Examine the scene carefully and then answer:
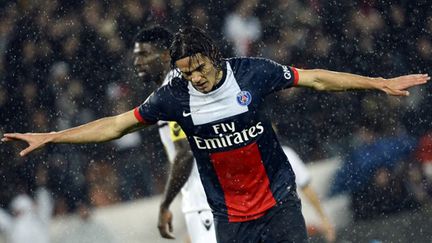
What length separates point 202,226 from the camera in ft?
22.2

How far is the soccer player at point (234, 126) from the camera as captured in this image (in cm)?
552

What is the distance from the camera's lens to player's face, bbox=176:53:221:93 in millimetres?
5398

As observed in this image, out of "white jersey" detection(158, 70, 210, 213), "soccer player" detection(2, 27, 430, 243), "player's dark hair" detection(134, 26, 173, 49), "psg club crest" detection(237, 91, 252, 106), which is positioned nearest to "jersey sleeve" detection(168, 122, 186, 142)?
"white jersey" detection(158, 70, 210, 213)

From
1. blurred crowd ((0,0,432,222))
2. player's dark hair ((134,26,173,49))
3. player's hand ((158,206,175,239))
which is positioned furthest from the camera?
blurred crowd ((0,0,432,222))

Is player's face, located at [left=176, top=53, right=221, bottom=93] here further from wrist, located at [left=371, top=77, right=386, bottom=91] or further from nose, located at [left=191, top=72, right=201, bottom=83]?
wrist, located at [left=371, top=77, right=386, bottom=91]

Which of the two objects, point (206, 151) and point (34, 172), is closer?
point (206, 151)

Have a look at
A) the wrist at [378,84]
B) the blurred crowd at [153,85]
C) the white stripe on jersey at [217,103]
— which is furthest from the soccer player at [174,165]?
the blurred crowd at [153,85]

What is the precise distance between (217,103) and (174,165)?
3.95 ft

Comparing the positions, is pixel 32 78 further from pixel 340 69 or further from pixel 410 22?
pixel 410 22

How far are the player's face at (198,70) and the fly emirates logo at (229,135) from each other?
0.75ft

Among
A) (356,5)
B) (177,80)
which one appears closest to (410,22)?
(356,5)

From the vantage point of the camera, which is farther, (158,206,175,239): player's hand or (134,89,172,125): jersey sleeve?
(158,206,175,239): player's hand

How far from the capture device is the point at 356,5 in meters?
10.3

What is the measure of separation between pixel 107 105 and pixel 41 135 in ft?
14.7
